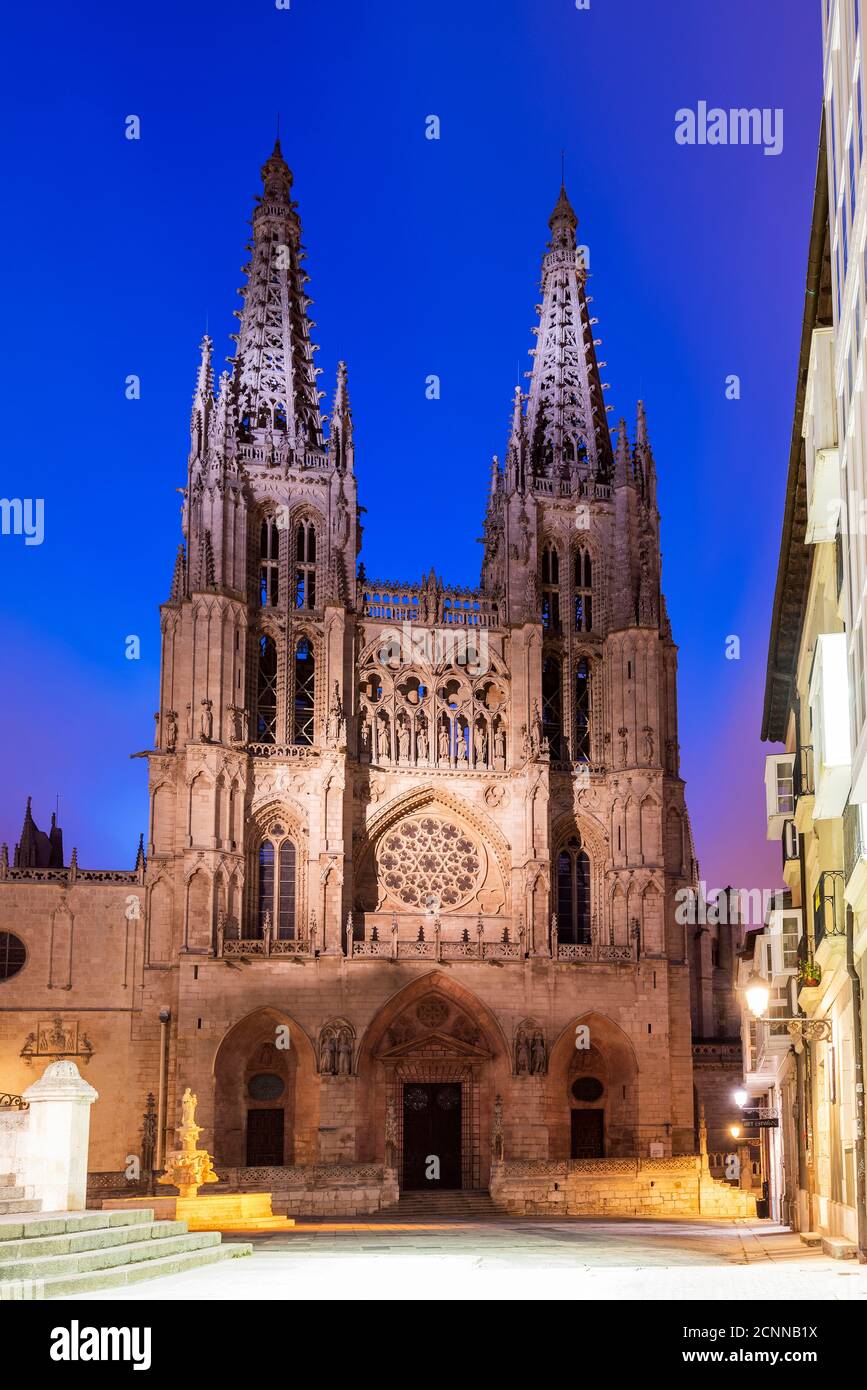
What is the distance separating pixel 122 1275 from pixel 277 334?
41905 millimetres

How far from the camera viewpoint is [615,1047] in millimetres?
48656

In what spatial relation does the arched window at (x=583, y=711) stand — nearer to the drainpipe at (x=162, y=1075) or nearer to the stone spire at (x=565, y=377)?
the stone spire at (x=565, y=377)

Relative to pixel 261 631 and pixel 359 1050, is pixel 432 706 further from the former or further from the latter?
pixel 359 1050

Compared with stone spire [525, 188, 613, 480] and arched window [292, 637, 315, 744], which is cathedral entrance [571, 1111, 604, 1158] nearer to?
arched window [292, 637, 315, 744]

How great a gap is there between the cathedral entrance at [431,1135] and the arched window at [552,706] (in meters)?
10.9

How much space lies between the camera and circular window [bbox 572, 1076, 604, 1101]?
4866 cm

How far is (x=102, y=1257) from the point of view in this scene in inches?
682

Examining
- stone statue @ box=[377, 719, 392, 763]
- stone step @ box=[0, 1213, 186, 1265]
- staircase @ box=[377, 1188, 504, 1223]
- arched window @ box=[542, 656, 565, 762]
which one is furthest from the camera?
arched window @ box=[542, 656, 565, 762]

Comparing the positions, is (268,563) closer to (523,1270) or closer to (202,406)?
(202,406)

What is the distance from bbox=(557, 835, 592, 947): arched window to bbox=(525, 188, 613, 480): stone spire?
493 inches

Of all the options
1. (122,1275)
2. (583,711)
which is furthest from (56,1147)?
(583,711)

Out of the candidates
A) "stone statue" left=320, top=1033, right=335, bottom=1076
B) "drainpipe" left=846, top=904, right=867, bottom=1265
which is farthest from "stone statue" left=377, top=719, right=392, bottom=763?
"drainpipe" left=846, top=904, right=867, bottom=1265

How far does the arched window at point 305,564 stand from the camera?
168 feet

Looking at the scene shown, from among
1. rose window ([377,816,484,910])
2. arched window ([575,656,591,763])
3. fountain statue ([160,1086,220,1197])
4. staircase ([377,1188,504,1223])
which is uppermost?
arched window ([575,656,591,763])
